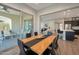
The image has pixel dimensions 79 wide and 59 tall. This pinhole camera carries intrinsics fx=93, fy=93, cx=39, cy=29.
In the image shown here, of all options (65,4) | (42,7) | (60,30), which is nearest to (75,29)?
(60,30)

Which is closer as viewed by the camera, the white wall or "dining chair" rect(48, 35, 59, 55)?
the white wall

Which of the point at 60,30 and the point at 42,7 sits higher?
the point at 42,7

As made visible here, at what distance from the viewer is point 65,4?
2.07 meters

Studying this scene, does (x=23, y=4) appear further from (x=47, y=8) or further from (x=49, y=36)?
(x=49, y=36)

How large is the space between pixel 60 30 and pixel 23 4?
107cm

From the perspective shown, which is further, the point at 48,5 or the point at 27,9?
the point at 27,9

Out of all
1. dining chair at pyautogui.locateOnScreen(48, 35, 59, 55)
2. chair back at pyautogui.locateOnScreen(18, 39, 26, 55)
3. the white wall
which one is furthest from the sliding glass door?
dining chair at pyautogui.locateOnScreen(48, 35, 59, 55)

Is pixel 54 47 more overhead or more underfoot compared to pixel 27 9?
more underfoot

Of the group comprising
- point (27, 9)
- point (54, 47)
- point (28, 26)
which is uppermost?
point (27, 9)

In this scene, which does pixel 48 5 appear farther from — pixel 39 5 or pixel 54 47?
pixel 54 47

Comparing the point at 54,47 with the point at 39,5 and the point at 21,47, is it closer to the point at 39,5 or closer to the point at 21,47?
the point at 21,47

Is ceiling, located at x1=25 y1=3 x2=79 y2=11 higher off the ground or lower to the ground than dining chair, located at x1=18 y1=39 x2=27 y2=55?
higher

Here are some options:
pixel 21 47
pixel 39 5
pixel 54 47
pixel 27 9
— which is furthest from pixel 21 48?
pixel 39 5

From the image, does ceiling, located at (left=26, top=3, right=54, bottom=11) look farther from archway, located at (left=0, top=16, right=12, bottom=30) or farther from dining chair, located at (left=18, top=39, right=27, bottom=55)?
dining chair, located at (left=18, top=39, right=27, bottom=55)
